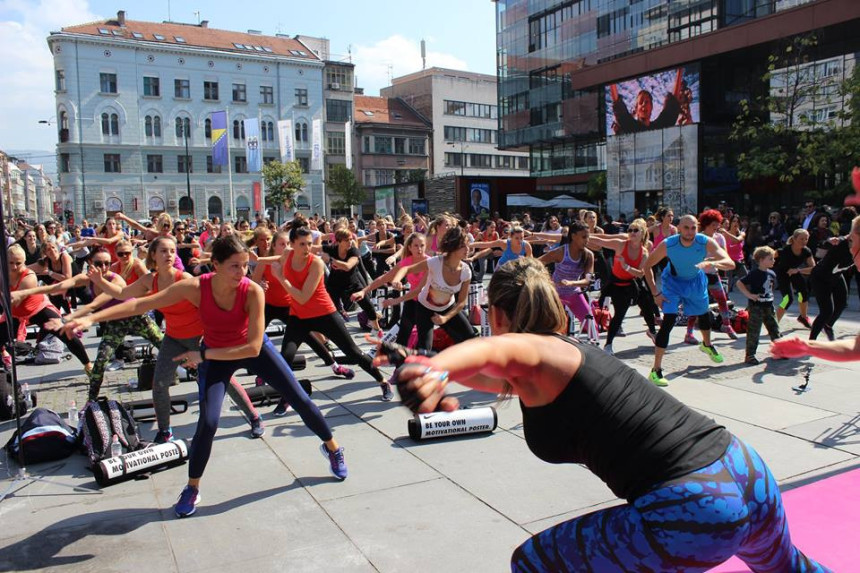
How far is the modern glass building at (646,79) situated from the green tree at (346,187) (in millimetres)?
18158

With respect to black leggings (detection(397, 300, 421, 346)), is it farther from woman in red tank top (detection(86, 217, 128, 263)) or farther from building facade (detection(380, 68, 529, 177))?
building facade (detection(380, 68, 529, 177))

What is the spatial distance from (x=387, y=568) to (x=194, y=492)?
156cm

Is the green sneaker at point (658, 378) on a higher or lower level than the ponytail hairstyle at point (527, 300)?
lower

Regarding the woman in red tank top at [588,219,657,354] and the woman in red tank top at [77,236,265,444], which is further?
the woman in red tank top at [588,219,657,354]

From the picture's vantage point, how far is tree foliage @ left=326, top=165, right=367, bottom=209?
6569 centimetres

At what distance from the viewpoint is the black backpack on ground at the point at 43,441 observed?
5.67 metres

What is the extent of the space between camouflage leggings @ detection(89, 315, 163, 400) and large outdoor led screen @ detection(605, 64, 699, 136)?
30.1 m

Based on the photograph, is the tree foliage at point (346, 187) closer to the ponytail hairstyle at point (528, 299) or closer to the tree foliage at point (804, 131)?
the tree foliage at point (804, 131)

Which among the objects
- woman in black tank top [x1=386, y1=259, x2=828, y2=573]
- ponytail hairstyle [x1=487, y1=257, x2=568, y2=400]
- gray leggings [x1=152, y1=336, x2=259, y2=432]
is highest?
ponytail hairstyle [x1=487, y1=257, x2=568, y2=400]

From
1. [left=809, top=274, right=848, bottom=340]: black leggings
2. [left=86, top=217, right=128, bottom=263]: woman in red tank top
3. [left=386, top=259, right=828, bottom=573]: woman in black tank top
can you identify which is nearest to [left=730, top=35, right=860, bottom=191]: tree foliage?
[left=809, top=274, right=848, bottom=340]: black leggings

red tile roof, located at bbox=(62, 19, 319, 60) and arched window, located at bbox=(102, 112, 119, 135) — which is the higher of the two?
red tile roof, located at bbox=(62, 19, 319, 60)

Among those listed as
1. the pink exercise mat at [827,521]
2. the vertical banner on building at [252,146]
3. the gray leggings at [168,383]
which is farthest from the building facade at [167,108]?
the pink exercise mat at [827,521]

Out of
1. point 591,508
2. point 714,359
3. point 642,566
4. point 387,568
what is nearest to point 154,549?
point 387,568

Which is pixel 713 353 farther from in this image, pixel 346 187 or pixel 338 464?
pixel 346 187
